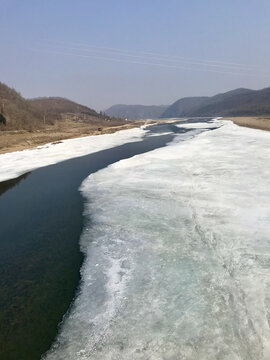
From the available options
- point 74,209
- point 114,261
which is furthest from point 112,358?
point 74,209

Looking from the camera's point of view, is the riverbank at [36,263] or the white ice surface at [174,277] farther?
the riverbank at [36,263]

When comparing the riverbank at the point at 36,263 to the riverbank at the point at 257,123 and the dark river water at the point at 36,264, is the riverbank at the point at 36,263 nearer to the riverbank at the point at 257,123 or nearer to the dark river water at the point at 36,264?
the dark river water at the point at 36,264

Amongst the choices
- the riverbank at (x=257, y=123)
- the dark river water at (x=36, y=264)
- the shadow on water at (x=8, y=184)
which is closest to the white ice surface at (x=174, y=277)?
the dark river water at (x=36, y=264)

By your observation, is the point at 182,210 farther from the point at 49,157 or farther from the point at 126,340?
the point at 49,157

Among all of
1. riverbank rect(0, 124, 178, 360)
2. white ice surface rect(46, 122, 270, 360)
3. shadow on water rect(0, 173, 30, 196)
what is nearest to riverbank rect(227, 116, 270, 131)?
shadow on water rect(0, 173, 30, 196)

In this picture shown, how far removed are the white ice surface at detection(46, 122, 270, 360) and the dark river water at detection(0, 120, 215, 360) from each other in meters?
0.39

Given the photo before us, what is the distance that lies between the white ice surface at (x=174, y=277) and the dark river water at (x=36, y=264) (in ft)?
1.27

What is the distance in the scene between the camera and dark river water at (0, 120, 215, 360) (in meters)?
5.51

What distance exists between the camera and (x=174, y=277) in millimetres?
6754

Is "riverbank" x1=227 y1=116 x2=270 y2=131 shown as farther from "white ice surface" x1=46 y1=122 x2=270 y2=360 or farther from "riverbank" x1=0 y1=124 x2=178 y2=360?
"riverbank" x1=0 y1=124 x2=178 y2=360

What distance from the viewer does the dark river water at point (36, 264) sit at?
5508 millimetres

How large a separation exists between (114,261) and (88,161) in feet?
61.4

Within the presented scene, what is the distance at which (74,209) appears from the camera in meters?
12.1

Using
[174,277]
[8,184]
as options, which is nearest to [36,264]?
[174,277]
